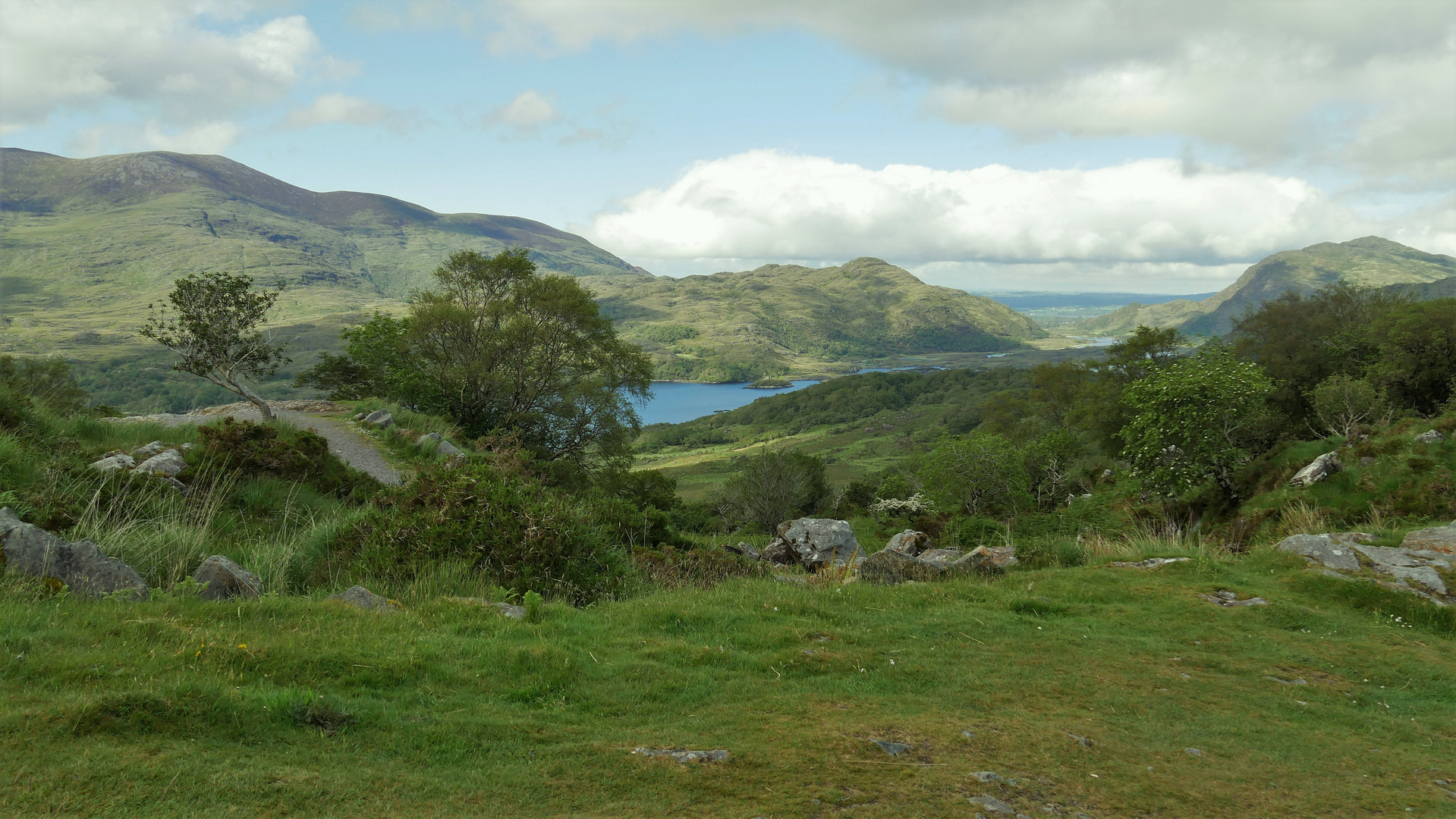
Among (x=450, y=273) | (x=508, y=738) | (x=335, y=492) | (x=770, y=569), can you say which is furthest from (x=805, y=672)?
(x=450, y=273)

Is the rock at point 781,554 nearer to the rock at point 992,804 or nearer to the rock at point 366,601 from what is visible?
the rock at point 366,601

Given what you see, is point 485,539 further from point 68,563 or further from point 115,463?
point 115,463

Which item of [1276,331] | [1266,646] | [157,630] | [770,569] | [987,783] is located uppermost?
[1276,331]

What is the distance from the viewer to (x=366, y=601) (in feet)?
25.4

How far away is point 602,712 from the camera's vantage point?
5.74m

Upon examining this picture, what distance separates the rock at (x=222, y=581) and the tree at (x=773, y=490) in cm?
5175

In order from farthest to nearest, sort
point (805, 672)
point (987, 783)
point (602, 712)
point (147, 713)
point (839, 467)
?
point (839, 467), point (805, 672), point (602, 712), point (987, 783), point (147, 713)

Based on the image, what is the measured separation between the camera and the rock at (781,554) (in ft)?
61.9

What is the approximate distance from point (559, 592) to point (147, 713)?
18.9 feet

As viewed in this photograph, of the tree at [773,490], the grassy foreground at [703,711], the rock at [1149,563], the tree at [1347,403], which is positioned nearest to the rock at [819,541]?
the rock at [1149,563]

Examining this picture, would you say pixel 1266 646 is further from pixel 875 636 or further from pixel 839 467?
pixel 839 467

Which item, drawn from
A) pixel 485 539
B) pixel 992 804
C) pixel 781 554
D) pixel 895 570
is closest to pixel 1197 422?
pixel 781 554

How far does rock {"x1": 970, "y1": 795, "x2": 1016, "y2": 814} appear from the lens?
14.2ft

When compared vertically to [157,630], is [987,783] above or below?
below
